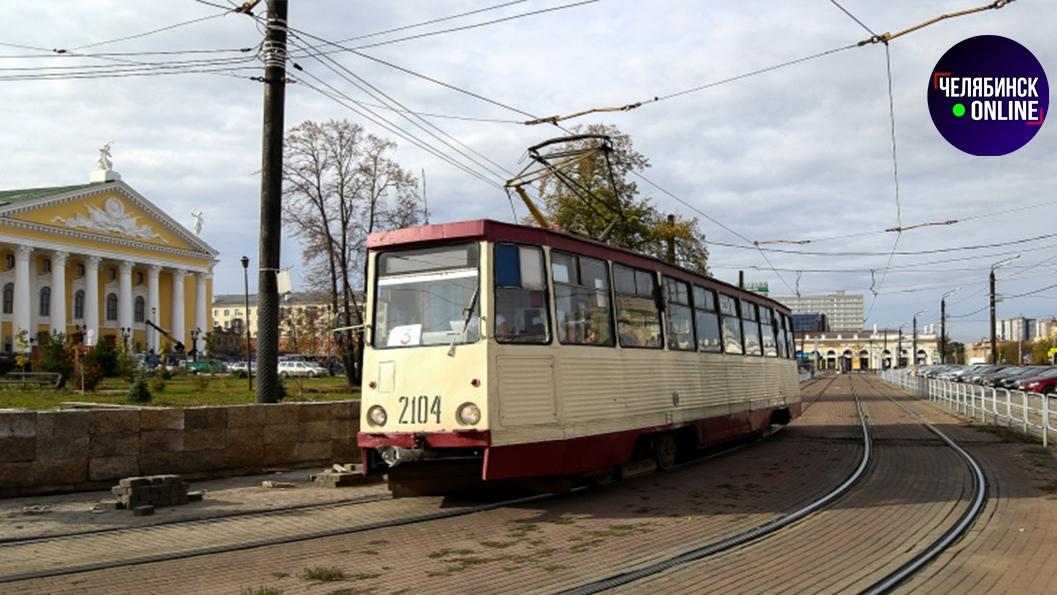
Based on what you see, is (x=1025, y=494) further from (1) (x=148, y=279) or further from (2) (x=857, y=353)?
(2) (x=857, y=353)

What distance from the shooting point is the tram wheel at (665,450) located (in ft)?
42.7

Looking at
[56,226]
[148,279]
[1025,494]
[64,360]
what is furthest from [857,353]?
[1025,494]

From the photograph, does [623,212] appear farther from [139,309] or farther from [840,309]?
[840,309]

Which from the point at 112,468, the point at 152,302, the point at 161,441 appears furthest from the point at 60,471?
the point at 152,302

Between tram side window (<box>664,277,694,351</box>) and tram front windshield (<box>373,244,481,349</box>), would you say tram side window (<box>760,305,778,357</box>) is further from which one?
tram front windshield (<box>373,244,481,349</box>)

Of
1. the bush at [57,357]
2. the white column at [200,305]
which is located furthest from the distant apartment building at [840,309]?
the bush at [57,357]

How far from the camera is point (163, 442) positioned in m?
11.8

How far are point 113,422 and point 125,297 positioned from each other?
72.9m

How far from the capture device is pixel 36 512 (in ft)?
31.2

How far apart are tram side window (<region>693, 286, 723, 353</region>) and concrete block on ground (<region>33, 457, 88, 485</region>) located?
913 centimetres

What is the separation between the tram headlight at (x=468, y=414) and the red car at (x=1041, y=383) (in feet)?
108

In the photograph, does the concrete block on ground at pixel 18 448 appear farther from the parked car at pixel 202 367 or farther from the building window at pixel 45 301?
the building window at pixel 45 301

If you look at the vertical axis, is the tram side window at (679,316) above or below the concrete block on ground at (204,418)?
above

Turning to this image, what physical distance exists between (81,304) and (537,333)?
76653 mm
